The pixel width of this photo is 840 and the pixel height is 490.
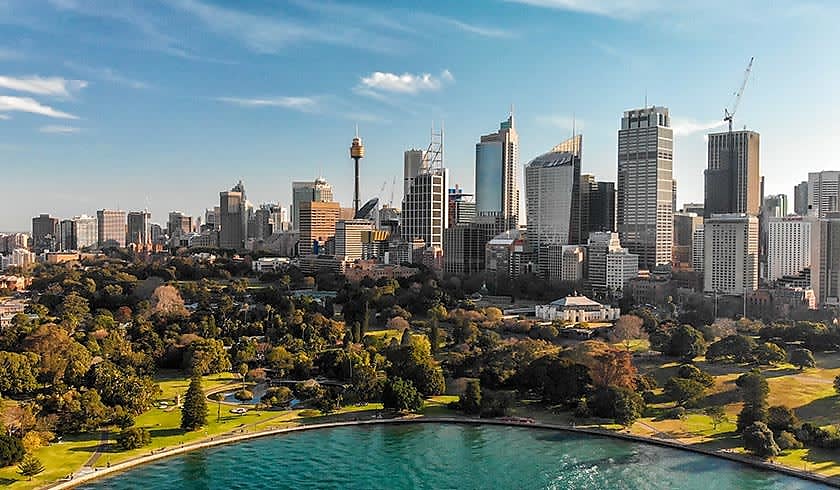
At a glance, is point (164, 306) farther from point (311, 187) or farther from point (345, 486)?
point (311, 187)

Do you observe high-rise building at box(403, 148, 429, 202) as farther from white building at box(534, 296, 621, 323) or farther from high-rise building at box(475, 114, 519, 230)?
white building at box(534, 296, 621, 323)

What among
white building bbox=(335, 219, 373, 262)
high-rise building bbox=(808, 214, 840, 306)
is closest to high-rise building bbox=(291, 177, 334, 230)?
white building bbox=(335, 219, 373, 262)

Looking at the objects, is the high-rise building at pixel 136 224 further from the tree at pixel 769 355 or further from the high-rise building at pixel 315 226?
the tree at pixel 769 355

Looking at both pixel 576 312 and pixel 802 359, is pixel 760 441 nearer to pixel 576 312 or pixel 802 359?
pixel 802 359

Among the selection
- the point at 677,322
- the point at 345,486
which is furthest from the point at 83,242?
the point at 345,486

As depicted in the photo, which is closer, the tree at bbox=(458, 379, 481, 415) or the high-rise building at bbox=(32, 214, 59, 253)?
the tree at bbox=(458, 379, 481, 415)

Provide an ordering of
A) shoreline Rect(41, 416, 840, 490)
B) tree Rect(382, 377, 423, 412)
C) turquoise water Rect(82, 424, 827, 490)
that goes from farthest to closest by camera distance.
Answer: tree Rect(382, 377, 423, 412) < turquoise water Rect(82, 424, 827, 490) < shoreline Rect(41, 416, 840, 490)

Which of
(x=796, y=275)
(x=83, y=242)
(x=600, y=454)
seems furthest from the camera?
(x=83, y=242)
